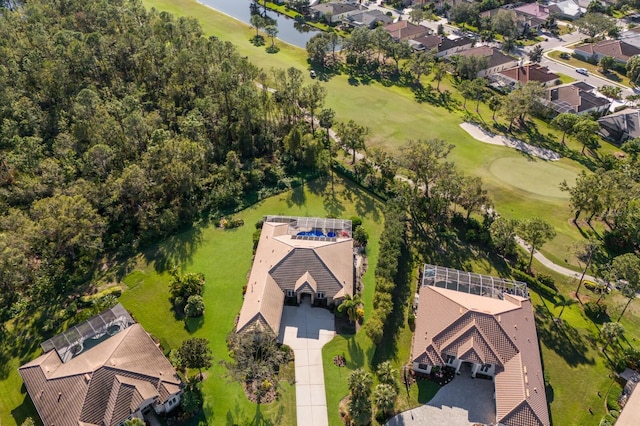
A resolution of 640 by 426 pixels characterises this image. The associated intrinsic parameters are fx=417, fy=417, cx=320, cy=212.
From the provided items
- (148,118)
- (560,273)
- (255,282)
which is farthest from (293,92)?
(560,273)

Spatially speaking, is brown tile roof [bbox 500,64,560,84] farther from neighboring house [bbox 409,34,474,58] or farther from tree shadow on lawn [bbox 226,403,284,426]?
tree shadow on lawn [bbox 226,403,284,426]

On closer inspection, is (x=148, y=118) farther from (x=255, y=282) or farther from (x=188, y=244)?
(x=255, y=282)

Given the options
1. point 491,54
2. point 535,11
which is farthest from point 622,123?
point 535,11

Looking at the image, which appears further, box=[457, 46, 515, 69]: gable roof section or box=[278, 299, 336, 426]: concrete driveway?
box=[457, 46, 515, 69]: gable roof section

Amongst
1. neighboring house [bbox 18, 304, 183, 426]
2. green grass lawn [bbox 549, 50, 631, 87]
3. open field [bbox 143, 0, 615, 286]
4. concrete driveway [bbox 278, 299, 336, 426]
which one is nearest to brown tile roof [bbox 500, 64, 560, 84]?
open field [bbox 143, 0, 615, 286]

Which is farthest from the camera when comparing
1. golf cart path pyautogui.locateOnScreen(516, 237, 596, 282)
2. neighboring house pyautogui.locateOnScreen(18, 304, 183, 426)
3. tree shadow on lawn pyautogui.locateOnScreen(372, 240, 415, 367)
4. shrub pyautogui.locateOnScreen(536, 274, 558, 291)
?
golf cart path pyautogui.locateOnScreen(516, 237, 596, 282)

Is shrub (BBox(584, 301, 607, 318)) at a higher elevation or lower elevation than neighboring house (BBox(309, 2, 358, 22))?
lower
